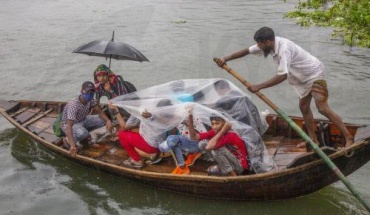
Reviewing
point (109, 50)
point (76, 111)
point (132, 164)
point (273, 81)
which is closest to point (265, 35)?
point (273, 81)

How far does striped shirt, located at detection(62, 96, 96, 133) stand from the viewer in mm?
6708

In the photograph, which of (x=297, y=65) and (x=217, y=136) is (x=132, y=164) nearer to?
(x=217, y=136)

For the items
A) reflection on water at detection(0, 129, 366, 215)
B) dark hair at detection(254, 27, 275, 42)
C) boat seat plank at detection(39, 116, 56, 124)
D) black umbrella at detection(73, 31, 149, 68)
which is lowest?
reflection on water at detection(0, 129, 366, 215)

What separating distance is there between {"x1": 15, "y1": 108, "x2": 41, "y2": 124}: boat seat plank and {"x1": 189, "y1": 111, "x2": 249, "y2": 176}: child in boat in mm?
3706

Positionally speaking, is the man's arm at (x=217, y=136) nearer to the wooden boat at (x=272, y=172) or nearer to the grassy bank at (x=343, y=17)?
the wooden boat at (x=272, y=172)

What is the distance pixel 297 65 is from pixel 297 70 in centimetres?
8

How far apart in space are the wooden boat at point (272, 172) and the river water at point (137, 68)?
1.05 ft

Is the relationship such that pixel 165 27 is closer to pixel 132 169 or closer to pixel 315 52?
pixel 315 52

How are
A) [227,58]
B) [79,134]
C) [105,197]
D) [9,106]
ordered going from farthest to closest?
[9,106]
[79,134]
[105,197]
[227,58]

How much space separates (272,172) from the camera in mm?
5484

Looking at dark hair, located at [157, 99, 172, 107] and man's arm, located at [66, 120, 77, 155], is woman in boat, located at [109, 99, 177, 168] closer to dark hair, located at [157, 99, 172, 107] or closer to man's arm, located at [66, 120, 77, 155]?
dark hair, located at [157, 99, 172, 107]

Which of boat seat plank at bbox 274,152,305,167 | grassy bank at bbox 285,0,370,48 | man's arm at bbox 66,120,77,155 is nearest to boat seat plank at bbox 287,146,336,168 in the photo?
boat seat plank at bbox 274,152,305,167

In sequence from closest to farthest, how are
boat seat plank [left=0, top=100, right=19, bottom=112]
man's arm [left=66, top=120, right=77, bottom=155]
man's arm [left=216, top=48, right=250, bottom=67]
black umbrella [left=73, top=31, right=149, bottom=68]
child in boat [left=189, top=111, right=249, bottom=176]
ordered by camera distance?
1. child in boat [left=189, top=111, right=249, bottom=176]
2. man's arm [left=216, top=48, right=250, bottom=67]
3. man's arm [left=66, top=120, right=77, bottom=155]
4. black umbrella [left=73, top=31, right=149, bottom=68]
5. boat seat plank [left=0, top=100, right=19, bottom=112]

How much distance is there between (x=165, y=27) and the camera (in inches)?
662
